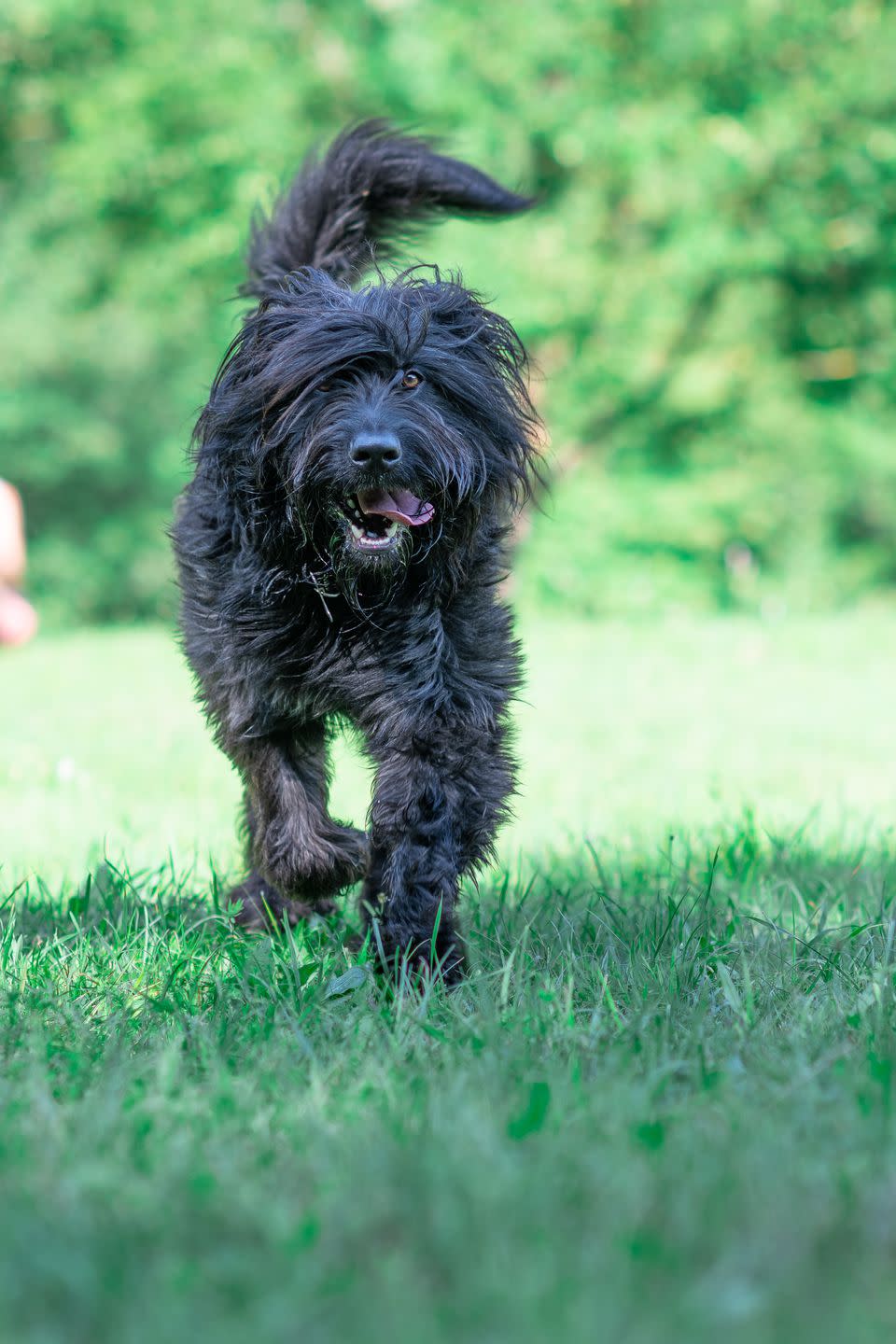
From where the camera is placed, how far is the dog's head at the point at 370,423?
10.6 feet

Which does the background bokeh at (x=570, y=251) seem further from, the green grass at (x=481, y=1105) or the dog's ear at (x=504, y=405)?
the green grass at (x=481, y=1105)

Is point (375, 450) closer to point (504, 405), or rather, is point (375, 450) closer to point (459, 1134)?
point (504, 405)

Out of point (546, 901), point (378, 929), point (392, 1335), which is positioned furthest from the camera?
point (546, 901)

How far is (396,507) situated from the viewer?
3279 mm

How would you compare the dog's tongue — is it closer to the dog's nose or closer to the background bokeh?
the dog's nose

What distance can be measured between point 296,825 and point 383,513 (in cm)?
90

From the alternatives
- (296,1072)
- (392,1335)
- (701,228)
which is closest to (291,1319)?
(392,1335)

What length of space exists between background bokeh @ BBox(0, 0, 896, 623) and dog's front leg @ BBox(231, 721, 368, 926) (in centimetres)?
1309

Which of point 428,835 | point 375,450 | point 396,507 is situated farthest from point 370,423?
point 428,835

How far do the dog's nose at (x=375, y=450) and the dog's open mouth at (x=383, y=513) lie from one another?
0.29 ft

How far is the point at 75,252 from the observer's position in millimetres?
20609

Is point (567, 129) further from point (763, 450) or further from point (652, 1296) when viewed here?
point (652, 1296)

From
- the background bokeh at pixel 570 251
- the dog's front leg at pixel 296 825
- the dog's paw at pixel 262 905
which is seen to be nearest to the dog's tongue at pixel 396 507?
the dog's front leg at pixel 296 825

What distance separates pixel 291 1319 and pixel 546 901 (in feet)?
7.12
